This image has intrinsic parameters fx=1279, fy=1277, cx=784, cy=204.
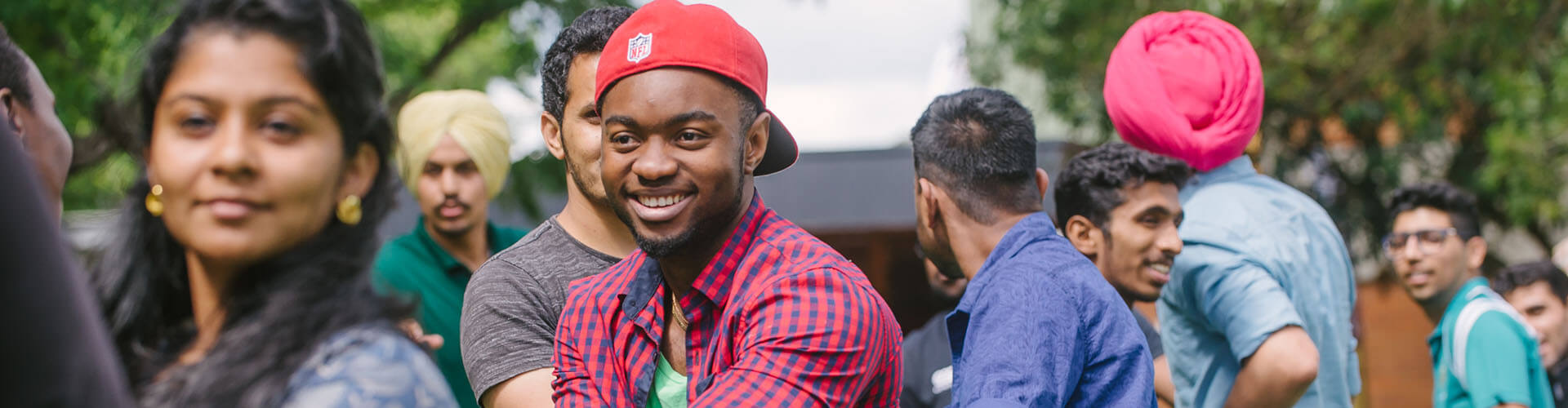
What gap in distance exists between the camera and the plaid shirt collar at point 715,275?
6.83 ft

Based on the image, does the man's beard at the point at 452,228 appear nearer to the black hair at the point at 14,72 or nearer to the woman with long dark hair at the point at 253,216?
the black hair at the point at 14,72

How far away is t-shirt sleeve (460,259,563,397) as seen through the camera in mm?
2486

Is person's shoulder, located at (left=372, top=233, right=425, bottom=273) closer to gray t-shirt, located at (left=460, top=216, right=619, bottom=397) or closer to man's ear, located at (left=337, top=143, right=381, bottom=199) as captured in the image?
gray t-shirt, located at (left=460, top=216, right=619, bottom=397)

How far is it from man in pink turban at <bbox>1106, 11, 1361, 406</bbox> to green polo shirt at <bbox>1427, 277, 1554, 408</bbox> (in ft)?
4.97

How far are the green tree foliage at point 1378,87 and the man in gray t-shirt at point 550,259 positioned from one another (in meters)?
8.75

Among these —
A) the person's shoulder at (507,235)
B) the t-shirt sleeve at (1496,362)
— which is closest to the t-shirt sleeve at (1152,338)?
the t-shirt sleeve at (1496,362)

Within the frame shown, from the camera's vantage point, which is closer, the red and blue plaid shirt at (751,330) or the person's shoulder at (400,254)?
the red and blue plaid shirt at (751,330)

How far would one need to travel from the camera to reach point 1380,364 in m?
16.4

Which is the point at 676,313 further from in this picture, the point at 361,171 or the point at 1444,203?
the point at 1444,203

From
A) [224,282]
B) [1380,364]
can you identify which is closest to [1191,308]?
[224,282]

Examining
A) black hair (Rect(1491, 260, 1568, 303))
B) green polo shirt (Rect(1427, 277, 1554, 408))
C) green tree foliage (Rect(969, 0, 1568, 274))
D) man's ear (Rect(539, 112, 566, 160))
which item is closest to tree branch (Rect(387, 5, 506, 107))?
green tree foliage (Rect(969, 0, 1568, 274))

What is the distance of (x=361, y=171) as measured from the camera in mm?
1594

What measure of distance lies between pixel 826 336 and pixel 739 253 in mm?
299

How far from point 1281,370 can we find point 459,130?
235 centimetres
